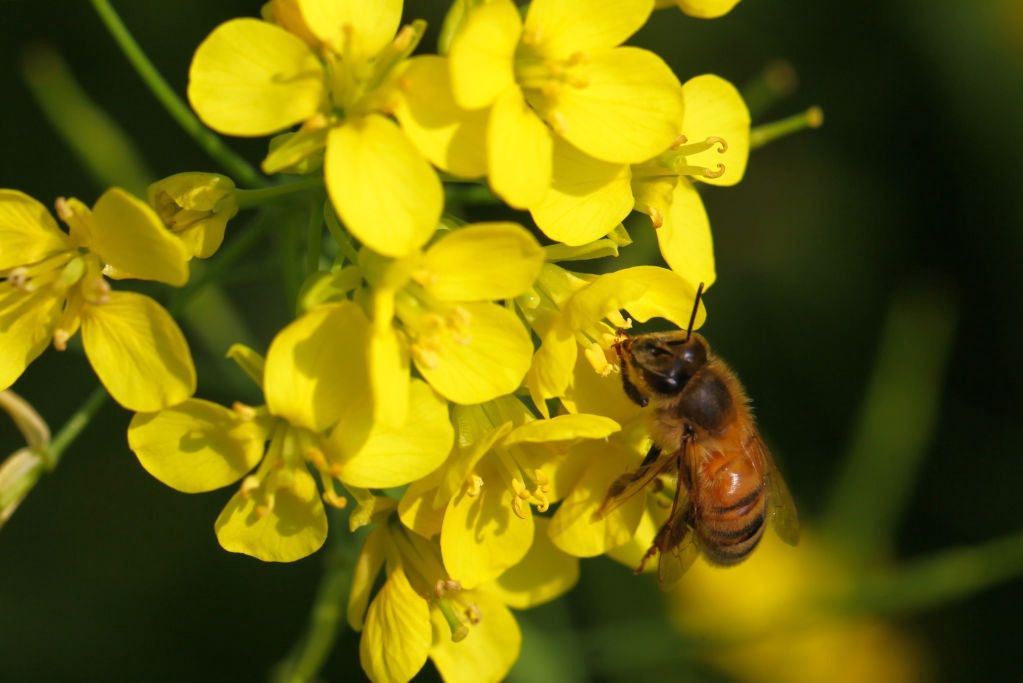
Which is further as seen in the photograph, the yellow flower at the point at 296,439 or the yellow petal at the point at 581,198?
the yellow petal at the point at 581,198

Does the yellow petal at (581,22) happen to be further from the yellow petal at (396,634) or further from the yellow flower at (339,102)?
the yellow petal at (396,634)

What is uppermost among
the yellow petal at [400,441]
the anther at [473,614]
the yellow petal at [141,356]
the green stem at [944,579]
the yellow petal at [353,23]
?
the yellow petal at [353,23]

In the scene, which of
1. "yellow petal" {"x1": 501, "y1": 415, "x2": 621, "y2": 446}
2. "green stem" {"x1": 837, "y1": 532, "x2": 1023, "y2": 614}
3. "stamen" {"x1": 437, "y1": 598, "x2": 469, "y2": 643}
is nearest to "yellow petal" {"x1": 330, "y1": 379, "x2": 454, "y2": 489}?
"yellow petal" {"x1": 501, "y1": 415, "x2": 621, "y2": 446}

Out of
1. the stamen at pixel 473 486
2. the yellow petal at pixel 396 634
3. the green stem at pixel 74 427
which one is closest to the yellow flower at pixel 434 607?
the yellow petal at pixel 396 634

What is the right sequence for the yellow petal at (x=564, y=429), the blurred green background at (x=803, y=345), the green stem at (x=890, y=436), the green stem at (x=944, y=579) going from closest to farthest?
the yellow petal at (x=564, y=429) → the green stem at (x=944, y=579) → the green stem at (x=890, y=436) → the blurred green background at (x=803, y=345)

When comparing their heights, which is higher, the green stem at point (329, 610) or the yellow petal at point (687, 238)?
the yellow petal at point (687, 238)

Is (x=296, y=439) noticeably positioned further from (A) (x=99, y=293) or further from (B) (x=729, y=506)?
(B) (x=729, y=506)

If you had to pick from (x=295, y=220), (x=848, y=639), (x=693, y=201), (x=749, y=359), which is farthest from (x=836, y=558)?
(x=295, y=220)

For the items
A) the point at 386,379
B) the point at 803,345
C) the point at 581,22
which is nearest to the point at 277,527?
the point at 386,379

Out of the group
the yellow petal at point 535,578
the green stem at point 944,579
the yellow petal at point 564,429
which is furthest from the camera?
the green stem at point 944,579
